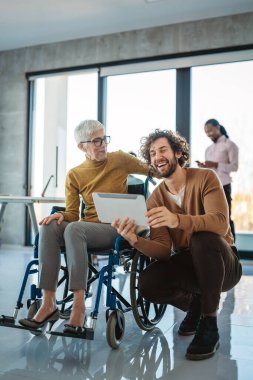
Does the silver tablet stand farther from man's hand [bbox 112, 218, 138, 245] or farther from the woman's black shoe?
the woman's black shoe

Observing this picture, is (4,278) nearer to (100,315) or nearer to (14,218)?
(100,315)

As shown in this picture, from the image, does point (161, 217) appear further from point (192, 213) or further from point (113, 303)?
point (113, 303)

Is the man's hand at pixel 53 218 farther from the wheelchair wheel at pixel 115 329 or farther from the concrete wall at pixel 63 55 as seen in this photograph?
the concrete wall at pixel 63 55

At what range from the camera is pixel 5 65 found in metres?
5.21

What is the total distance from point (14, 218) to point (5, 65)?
2.00 metres

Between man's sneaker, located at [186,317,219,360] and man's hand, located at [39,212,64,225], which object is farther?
man's hand, located at [39,212,64,225]

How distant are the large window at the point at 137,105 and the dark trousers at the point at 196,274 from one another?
3.00 meters

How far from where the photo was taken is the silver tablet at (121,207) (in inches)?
57.8

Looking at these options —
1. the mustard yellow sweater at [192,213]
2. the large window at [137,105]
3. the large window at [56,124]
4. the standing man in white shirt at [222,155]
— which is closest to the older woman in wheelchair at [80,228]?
the mustard yellow sweater at [192,213]

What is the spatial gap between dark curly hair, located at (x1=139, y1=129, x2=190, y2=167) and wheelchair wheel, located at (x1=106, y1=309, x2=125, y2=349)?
0.68m

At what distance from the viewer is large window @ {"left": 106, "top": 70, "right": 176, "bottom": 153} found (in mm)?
4512

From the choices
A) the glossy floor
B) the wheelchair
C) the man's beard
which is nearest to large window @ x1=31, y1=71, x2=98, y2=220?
the glossy floor

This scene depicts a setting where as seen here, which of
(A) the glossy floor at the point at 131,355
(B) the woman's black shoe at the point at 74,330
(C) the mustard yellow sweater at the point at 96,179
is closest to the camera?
(A) the glossy floor at the point at 131,355

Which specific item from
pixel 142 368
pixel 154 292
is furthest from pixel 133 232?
pixel 142 368
